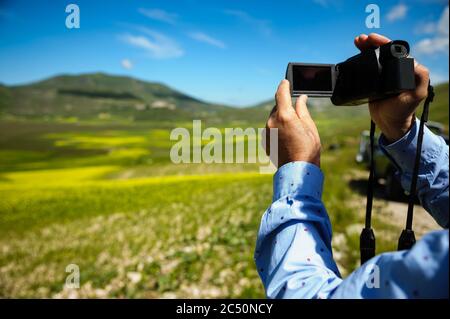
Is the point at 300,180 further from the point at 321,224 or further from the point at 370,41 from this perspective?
the point at 370,41

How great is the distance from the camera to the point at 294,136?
1.06 meters

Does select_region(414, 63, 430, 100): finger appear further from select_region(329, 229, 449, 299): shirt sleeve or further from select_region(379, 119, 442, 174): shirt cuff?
select_region(329, 229, 449, 299): shirt sleeve

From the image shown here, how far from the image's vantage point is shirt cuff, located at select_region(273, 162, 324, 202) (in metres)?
1.02

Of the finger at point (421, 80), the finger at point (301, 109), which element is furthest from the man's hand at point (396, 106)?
the finger at point (301, 109)

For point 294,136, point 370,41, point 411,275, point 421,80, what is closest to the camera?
point 411,275

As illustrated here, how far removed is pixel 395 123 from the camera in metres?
1.37

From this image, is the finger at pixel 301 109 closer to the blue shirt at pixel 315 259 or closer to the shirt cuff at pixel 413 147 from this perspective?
the blue shirt at pixel 315 259

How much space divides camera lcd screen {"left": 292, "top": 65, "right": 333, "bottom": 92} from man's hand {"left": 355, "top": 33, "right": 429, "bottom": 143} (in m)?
0.18

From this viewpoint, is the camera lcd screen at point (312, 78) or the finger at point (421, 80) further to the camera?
the camera lcd screen at point (312, 78)

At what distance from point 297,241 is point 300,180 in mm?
196

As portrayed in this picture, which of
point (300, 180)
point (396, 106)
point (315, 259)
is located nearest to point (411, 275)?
point (315, 259)

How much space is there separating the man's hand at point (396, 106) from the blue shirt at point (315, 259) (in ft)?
1.69

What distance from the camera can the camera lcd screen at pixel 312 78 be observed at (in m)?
1.39

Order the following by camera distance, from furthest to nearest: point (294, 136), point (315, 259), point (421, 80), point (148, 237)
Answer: point (148, 237) → point (421, 80) → point (294, 136) → point (315, 259)
